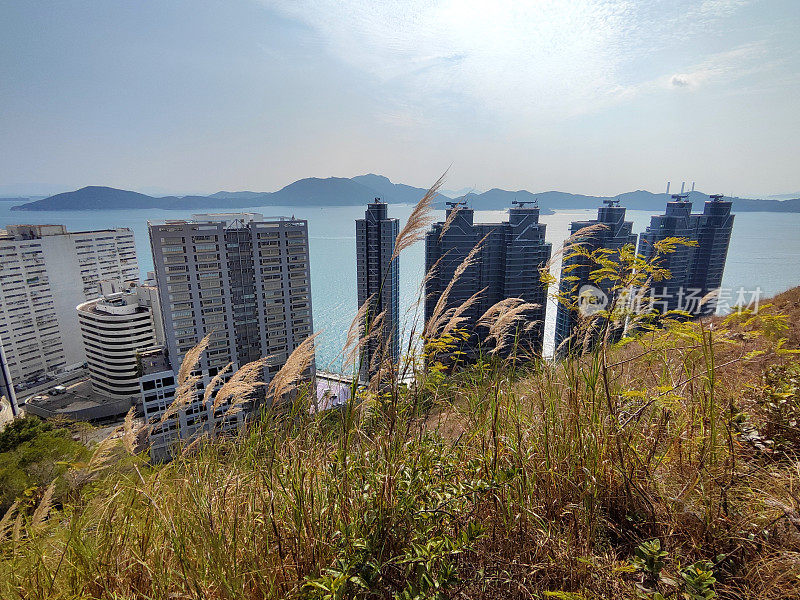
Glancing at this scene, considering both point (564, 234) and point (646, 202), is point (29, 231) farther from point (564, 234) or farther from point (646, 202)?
point (646, 202)

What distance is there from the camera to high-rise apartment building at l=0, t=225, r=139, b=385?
27375 millimetres

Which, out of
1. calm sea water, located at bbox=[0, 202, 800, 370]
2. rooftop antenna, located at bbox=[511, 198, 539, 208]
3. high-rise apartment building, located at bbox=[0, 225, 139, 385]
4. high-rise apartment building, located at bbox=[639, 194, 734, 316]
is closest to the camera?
calm sea water, located at bbox=[0, 202, 800, 370]

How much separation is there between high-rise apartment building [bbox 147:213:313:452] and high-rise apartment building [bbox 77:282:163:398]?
9642mm

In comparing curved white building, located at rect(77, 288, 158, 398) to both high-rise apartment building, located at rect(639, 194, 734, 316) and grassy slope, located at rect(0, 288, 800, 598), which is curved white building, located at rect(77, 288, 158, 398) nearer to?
grassy slope, located at rect(0, 288, 800, 598)

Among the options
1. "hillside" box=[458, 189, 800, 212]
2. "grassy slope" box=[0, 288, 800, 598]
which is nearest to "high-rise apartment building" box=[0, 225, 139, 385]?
"grassy slope" box=[0, 288, 800, 598]

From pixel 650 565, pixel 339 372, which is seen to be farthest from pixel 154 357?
pixel 650 565

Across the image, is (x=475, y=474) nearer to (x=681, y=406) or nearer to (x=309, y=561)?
(x=309, y=561)

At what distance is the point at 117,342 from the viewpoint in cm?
2364

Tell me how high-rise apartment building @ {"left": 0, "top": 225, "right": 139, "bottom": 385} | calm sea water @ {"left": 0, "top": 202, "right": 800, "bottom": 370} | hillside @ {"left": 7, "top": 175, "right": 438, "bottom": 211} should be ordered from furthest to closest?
1. hillside @ {"left": 7, "top": 175, "right": 438, "bottom": 211}
2. high-rise apartment building @ {"left": 0, "top": 225, "right": 139, "bottom": 385}
3. calm sea water @ {"left": 0, "top": 202, "right": 800, "bottom": 370}

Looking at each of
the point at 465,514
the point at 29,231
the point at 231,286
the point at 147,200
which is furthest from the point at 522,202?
the point at 147,200

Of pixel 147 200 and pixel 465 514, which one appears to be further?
pixel 147 200

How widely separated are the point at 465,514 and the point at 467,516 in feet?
0.13

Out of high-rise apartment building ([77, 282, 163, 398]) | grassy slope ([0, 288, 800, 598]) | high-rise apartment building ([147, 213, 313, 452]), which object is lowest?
high-rise apartment building ([77, 282, 163, 398])

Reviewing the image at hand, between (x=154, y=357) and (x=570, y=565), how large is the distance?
2451 cm
